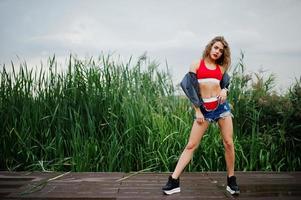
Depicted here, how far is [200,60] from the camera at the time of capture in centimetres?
349

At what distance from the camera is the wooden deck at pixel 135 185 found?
346 cm

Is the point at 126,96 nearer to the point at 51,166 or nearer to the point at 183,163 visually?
the point at 51,166

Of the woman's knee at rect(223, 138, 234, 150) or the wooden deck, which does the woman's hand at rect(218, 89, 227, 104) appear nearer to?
the woman's knee at rect(223, 138, 234, 150)

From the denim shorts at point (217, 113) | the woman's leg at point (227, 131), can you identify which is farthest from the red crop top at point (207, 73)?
the woman's leg at point (227, 131)

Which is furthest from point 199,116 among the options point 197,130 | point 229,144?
point 229,144

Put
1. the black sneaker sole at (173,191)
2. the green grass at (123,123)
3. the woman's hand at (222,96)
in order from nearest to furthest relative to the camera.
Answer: the woman's hand at (222,96) → the black sneaker sole at (173,191) → the green grass at (123,123)

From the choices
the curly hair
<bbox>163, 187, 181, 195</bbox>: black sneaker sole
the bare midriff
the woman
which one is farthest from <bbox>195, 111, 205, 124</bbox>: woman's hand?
<bbox>163, 187, 181, 195</bbox>: black sneaker sole

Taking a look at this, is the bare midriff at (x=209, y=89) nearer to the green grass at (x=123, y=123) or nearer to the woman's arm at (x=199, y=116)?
the woman's arm at (x=199, y=116)

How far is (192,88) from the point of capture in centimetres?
341

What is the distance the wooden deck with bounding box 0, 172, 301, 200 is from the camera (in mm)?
3457

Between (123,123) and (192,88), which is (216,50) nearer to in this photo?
(192,88)

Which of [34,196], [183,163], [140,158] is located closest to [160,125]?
[140,158]

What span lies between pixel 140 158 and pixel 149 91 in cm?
101

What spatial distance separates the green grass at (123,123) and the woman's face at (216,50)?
1.54 meters
